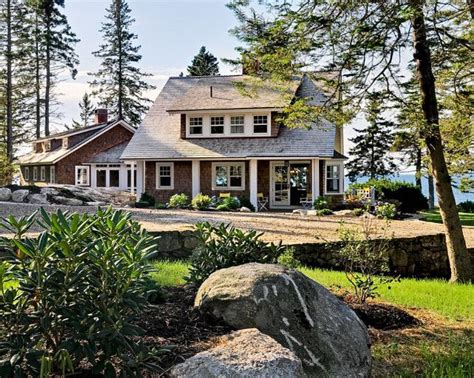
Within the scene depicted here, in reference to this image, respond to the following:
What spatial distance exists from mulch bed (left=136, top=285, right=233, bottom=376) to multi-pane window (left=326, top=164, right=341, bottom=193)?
Result: 1950 centimetres

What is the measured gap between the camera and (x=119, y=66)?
45.4m

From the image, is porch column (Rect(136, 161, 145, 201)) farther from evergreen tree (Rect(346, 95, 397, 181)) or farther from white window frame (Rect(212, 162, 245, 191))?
evergreen tree (Rect(346, 95, 397, 181))

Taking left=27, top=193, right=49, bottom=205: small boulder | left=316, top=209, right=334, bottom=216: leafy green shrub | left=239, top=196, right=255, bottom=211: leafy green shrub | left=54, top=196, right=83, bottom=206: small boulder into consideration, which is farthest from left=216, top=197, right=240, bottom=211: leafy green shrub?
left=27, top=193, right=49, bottom=205: small boulder

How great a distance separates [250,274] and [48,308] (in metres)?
1.77

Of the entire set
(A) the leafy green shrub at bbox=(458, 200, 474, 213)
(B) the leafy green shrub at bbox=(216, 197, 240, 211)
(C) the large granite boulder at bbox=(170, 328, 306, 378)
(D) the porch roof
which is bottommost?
(A) the leafy green shrub at bbox=(458, 200, 474, 213)

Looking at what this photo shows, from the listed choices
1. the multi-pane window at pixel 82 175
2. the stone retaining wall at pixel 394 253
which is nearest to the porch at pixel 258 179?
the stone retaining wall at pixel 394 253

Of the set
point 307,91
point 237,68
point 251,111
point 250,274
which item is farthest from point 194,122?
point 250,274

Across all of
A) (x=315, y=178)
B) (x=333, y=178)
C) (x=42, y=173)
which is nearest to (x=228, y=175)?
(x=315, y=178)

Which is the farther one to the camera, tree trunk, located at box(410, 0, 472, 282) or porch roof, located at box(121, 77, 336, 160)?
porch roof, located at box(121, 77, 336, 160)

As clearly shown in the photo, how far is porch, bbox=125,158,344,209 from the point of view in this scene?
23359 millimetres

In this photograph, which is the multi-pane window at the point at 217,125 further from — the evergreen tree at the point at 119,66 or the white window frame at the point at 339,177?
the evergreen tree at the point at 119,66

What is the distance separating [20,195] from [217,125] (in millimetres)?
10107

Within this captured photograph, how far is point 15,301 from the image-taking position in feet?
9.35

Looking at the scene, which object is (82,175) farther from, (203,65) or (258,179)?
(203,65)
